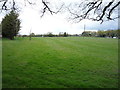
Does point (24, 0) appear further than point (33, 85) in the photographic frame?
Yes

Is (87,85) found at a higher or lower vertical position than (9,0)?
lower

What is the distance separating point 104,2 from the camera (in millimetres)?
7586

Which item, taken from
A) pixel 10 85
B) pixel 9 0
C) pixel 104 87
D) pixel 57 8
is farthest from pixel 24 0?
pixel 104 87

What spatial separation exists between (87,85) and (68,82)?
887 millimetres

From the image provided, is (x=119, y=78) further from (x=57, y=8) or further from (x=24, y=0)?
(x=24, y=0)

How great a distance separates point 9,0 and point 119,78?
784cm

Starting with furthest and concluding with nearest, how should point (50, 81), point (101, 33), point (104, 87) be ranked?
1. point (101, 33)
2. point (50, 81)
3. point (104, 87)

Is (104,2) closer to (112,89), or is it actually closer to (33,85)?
(112,89)

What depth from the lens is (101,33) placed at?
116 metres

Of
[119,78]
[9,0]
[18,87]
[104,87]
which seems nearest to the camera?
[18,87]

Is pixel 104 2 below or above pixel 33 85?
above

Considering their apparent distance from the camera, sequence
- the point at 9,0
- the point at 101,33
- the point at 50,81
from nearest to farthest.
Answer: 1. the point at 50,81
2. the point at 9,0
3. the point at 101,33

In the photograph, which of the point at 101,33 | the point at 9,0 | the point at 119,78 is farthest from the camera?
the point at 101,33

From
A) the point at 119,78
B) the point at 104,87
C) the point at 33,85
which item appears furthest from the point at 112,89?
the point at 33,85
